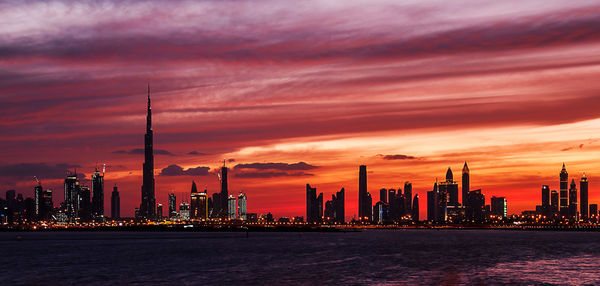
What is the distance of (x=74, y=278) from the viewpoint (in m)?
90.5

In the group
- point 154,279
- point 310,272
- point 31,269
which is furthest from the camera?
point 31,269

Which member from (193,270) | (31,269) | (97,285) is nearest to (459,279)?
(193,270)

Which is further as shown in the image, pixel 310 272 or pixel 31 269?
pixel 31 269

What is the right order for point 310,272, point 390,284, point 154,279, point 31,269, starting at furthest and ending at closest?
point 31,269 → point 310,272 → point 154,279 → point 390,284

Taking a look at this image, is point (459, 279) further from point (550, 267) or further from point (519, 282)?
point (550, 267)

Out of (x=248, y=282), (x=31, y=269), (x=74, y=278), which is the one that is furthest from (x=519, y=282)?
(x=31, y=269)

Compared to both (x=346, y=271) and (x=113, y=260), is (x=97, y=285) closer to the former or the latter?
(x=346, y=271)

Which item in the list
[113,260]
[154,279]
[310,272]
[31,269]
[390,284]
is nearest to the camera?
[390,284]

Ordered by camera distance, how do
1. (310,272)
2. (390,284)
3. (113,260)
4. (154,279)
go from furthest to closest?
1. (113,260)
2. (310,272)
3. (154,279)
4. (390,284)

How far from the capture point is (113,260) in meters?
128

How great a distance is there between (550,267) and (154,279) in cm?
Answer: 6466

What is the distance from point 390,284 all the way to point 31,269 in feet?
198

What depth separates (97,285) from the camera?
82625mm

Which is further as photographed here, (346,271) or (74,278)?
(346,271)
